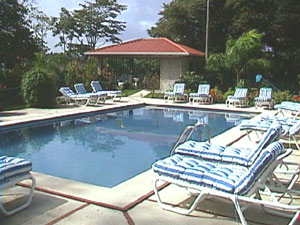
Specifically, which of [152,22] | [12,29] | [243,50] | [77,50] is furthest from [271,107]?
[77,50]

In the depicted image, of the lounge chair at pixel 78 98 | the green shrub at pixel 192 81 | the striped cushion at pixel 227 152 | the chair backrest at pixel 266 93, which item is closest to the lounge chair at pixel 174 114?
the lounge chair at pixel 78 98

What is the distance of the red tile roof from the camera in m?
20.6

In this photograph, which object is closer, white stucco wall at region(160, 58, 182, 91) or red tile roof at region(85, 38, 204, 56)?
red tile roof at region(85, 38, 204, 56)

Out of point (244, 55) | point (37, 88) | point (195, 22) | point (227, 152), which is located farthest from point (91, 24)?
point (227, 152)

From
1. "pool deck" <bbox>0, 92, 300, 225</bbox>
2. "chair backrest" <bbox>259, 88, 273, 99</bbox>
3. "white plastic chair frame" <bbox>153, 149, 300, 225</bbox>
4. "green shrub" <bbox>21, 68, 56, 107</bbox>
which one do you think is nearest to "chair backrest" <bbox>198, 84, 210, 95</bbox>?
"chair backrest" <bbox>259, 88, 273, 99</bbox>

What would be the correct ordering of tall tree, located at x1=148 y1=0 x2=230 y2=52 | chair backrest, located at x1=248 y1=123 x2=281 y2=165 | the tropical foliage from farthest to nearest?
tall tree, located at x1=148 y1=0 x2=230 y2=52
the tropical foliage
chair backrest, located at x1=248 y1=123 x2=281 y2=165

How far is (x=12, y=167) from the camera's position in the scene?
12.6 ft

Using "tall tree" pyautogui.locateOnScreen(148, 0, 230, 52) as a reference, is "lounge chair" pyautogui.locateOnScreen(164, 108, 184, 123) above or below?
below

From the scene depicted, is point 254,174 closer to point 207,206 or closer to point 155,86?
point 207,206

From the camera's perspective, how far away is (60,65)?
20.1m

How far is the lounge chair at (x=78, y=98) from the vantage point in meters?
15.5

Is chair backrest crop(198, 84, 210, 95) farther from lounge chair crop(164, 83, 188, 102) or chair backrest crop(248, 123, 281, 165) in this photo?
chair backrest crop(248, 123, 281, 165)

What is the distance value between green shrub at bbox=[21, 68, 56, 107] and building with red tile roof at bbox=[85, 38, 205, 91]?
312 inches

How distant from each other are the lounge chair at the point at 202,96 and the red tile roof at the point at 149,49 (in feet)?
11.1
